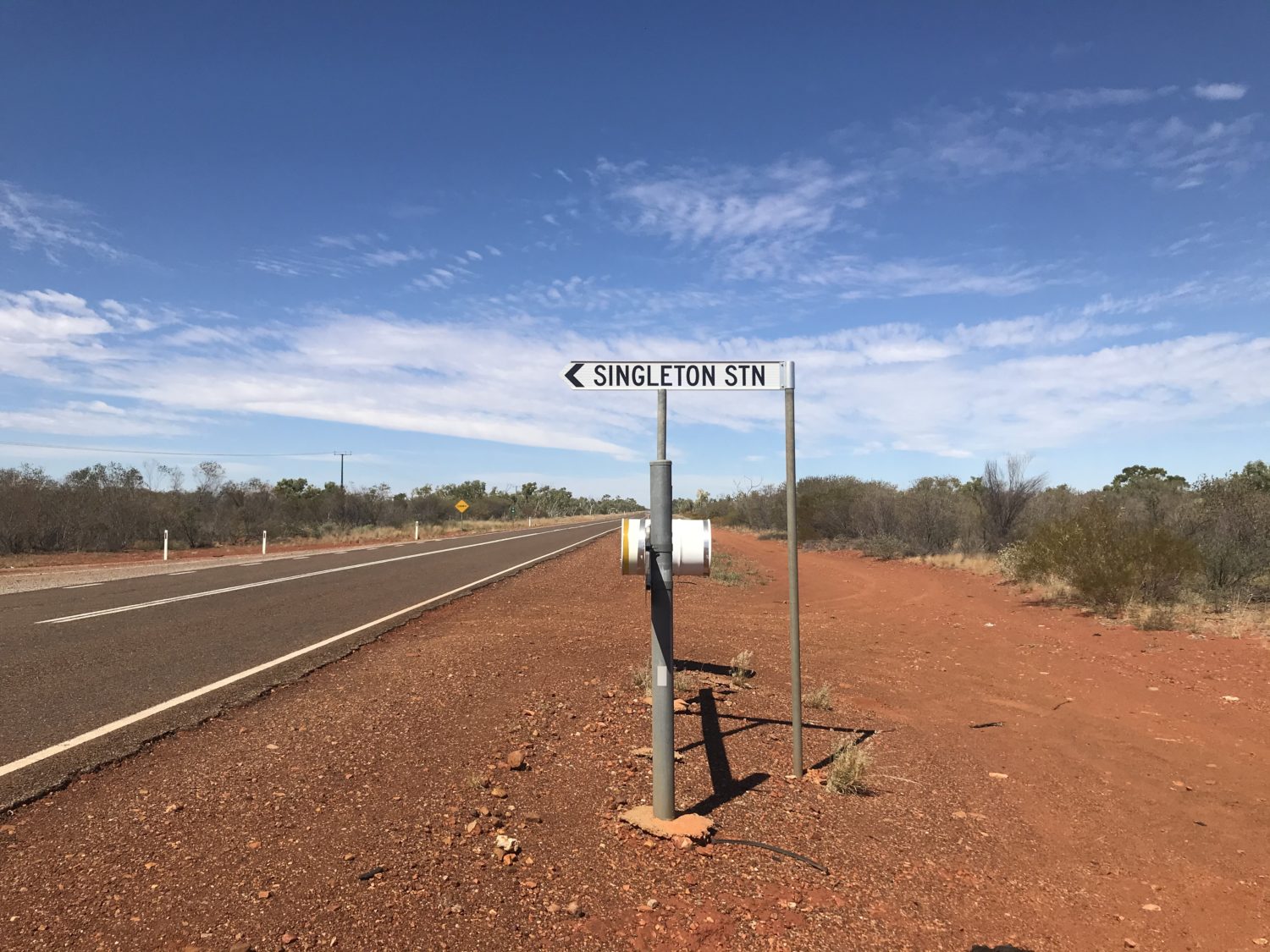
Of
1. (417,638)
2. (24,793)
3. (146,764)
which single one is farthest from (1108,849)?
(417,638)

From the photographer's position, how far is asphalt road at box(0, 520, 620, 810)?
5230mm

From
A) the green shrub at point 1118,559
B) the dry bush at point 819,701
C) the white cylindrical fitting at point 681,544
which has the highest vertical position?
the white cylindrical fitting at point 681,544

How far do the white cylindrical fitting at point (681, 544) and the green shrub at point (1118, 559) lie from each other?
12.8 metres

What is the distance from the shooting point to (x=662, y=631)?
382 cm

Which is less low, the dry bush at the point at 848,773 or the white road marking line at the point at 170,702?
the white road marking line at the point at 170,702

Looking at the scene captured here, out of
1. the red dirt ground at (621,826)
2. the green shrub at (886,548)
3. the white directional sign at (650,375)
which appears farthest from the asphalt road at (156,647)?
the green shrub at (886,548)

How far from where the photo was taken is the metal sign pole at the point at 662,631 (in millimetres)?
3822

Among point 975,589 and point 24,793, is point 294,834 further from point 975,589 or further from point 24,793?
point 975,589

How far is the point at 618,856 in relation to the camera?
3.62 m

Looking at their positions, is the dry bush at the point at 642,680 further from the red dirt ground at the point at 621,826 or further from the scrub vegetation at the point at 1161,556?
the scrub vegetation at the point at 1161,556

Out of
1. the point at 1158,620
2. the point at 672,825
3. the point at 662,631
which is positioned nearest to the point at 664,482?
the point at 662,631

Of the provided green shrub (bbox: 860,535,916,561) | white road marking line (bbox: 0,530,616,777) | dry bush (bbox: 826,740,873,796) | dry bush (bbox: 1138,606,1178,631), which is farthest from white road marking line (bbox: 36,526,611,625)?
green shrub (bbox: 860,535,916,561)

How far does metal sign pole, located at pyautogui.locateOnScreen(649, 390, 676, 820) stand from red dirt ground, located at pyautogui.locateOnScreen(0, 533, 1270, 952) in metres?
0.31

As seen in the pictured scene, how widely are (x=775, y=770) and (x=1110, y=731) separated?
3.91 m
